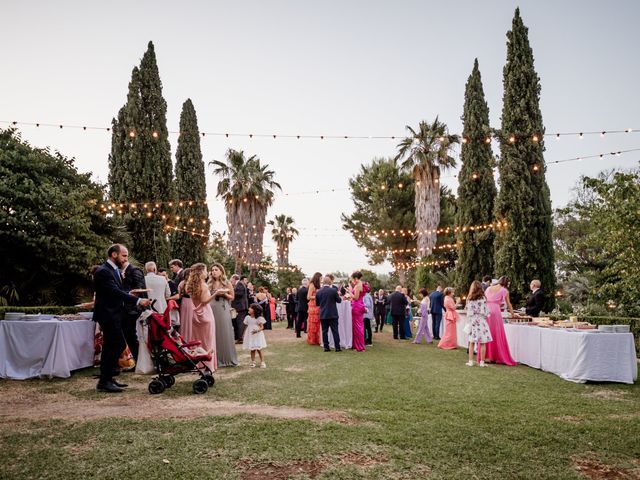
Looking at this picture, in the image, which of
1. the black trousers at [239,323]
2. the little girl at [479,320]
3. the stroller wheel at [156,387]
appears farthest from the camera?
the black trousers at [239,323]

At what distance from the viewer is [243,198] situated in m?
32.2

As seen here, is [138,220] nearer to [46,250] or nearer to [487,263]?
[46,250]

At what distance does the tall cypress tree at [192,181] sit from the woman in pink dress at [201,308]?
2042cm

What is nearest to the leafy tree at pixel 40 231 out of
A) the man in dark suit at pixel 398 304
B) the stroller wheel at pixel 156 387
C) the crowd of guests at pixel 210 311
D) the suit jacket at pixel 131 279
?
the crowd of guests at pixel 210 311

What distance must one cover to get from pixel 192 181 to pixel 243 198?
16.5 feet

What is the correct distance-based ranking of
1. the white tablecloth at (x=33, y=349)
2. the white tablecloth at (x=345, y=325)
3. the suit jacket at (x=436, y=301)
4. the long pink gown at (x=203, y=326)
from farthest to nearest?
the suit jacket at (x=436, y=301)
the white tablecloth at (x=345, y=325)
the long pink gown at (x=203, y=326)
the white tablecloth at (x=33, y=349)

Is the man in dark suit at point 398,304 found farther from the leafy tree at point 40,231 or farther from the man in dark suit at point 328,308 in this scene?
the leafy tree at point 40,231

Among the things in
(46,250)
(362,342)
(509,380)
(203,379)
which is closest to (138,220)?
(46,250)

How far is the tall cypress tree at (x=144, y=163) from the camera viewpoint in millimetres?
20688

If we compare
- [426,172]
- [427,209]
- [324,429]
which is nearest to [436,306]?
[324,429]

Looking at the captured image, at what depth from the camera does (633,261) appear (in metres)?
11.2

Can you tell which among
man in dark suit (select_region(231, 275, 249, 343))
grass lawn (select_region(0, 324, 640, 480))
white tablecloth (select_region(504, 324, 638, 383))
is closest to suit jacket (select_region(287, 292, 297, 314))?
man in dark suit (select_region(231, 275, 249, 343))

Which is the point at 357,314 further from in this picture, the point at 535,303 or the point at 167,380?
the point at 167,380

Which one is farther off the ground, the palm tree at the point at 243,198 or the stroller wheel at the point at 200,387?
the palm tree at the point at 243,198
